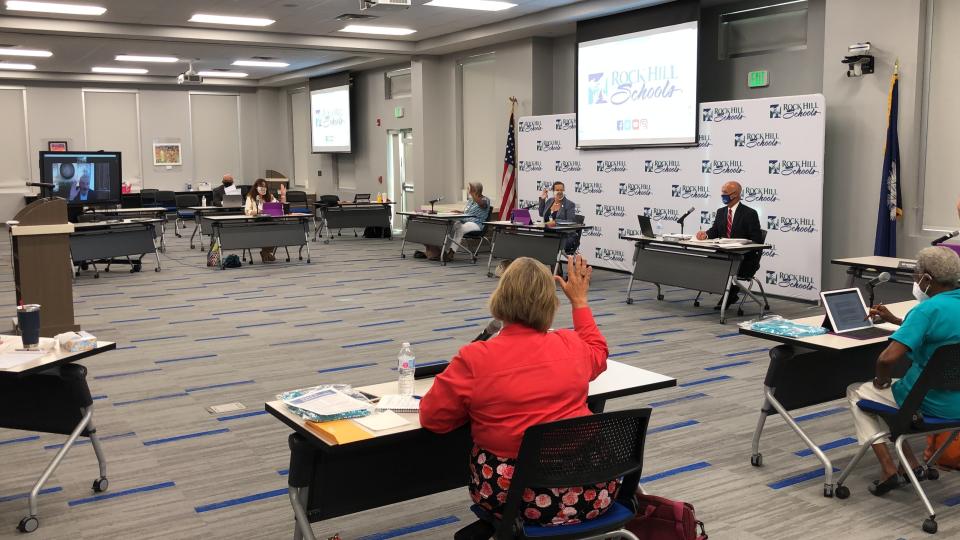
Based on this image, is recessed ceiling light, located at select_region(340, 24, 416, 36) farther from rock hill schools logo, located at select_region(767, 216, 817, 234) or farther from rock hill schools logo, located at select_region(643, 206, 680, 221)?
rock hill schools logo, located at select_region(767, 216, 817, 234)

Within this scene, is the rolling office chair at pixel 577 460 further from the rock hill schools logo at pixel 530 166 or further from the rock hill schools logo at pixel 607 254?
the rock hill schools logo at pixel 530 166

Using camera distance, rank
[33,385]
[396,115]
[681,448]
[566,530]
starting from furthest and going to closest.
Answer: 1. [396,115]
2. [681,448]
3. [33,385]
4. [566,530]

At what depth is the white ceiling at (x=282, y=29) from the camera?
1159cm

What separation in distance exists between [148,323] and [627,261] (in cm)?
611

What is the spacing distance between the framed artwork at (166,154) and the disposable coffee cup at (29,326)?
1951 centimetres

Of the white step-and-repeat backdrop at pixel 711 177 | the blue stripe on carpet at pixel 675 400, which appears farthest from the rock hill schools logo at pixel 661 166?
the blue stripe on carpet at pixel 675 400

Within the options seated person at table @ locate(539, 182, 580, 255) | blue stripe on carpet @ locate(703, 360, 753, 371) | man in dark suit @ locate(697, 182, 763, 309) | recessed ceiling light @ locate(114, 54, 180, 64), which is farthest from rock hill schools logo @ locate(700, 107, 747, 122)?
recessed ceiling light @ locate(114, 54, 180, 64)

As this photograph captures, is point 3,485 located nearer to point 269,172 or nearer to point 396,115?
point 396,115

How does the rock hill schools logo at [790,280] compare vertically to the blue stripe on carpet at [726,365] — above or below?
above

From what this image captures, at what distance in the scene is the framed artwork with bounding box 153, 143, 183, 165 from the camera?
71.4 ft

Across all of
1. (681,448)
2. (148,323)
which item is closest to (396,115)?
(148,323)

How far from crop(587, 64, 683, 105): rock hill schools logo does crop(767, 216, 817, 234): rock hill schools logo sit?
2203mm

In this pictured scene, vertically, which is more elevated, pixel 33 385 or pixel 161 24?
pixel 161 24

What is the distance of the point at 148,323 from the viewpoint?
8086 mm
